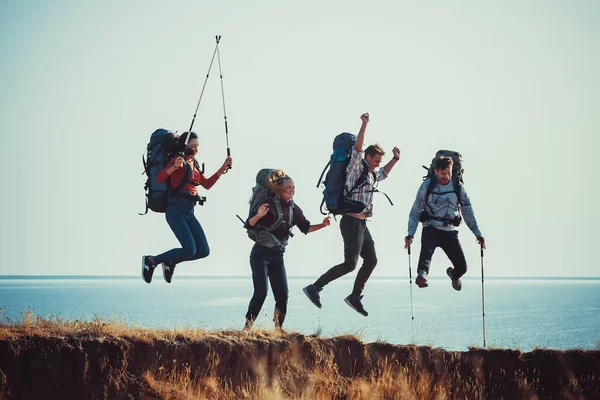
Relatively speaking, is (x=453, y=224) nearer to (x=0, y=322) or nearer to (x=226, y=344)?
(x=226, y=344)

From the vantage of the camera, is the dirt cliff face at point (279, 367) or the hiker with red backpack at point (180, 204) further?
the hiker with red backpack at point (180, 204)

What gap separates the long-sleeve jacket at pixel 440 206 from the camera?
12.6 meters

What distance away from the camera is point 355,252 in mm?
12047

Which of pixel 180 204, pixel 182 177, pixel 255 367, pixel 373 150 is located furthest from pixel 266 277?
pixel 373 150

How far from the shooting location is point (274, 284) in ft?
37.2

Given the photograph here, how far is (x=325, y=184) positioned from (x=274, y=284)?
1.95 meters

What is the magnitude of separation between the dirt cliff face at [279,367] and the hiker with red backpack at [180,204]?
1.30m

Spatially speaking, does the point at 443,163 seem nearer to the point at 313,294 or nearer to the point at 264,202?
the point at 313,294

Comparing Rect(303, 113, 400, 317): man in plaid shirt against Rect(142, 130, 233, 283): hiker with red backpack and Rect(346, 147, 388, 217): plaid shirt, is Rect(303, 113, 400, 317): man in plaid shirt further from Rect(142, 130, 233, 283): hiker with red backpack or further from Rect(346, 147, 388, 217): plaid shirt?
Rect(142, 130, 233, 283): hiker with red backpack

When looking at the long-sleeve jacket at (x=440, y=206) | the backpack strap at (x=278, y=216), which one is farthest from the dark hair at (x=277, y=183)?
the long-sleeve jacket at (x=440, y=206)

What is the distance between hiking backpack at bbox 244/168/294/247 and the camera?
11164mm

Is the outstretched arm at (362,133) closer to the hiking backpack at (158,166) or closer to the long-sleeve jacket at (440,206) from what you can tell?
the long-sleeve jacket at (440,206)

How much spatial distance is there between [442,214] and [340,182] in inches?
74.3

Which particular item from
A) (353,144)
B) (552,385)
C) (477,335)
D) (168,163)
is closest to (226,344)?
(168,163)
